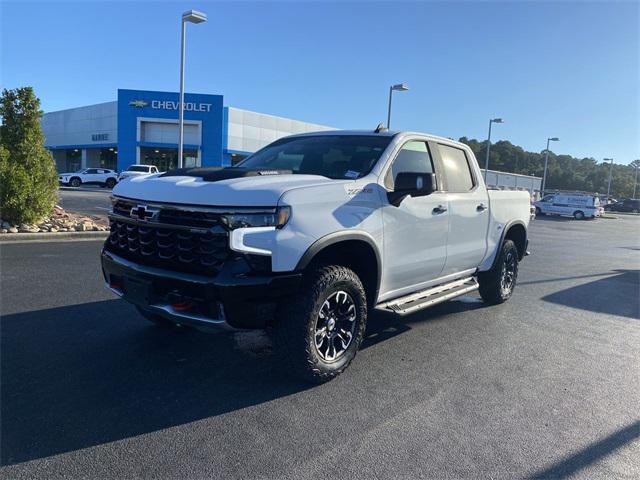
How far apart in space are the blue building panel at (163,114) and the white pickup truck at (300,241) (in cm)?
3696

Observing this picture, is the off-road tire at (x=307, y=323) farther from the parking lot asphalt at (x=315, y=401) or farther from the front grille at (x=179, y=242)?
the front grille at (x=179, y=242)

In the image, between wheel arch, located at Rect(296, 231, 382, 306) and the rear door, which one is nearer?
wheel arch, located at Rect(296, 231, 382, 306)

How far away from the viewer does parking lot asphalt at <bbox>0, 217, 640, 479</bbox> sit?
285 centimetres

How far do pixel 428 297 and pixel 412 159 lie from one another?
1.36 meters

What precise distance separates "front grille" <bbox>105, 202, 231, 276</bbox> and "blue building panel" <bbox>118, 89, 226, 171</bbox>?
37.8m

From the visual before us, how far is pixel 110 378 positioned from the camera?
3820 millimetres

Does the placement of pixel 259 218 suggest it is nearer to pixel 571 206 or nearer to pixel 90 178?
pixel 90 178

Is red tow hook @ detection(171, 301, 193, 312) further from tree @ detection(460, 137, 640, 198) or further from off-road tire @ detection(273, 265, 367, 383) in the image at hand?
tree @ detection(460, 137, 640, 198)

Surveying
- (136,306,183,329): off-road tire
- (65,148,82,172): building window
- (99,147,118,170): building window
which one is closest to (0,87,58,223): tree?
(136,306,183,329): off-road tire

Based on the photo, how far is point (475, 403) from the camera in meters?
3.69

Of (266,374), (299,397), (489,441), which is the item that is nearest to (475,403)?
(489,441)

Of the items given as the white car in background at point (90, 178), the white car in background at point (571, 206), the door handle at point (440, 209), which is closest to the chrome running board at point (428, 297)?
the door handle at point (440, 209)

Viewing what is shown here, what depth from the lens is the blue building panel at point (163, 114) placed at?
4000 cm

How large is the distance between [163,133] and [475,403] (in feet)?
136
